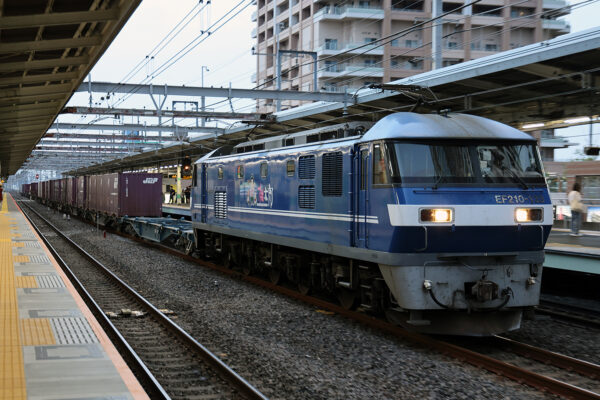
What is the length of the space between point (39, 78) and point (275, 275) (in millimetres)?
8140

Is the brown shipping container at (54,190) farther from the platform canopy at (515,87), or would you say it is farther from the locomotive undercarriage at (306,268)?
the locomotive undercarriage at (306,268)

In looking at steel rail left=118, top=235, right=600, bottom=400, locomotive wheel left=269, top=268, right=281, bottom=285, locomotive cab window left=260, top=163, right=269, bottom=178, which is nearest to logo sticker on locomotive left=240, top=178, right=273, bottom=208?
locomotive cab window left=260, top=163, right=269, bottom=178

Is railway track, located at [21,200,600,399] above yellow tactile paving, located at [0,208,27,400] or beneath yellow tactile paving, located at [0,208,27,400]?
beneath

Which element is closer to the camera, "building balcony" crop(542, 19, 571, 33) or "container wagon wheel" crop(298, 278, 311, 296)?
"container wagon wheel" crop(298, 278, 311, 296)

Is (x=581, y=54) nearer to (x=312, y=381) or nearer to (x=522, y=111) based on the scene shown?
(x=522, y=111)

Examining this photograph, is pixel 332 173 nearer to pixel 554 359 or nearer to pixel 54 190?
pixel 554 359

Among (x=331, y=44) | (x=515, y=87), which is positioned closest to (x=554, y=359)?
(x=515, y=87)

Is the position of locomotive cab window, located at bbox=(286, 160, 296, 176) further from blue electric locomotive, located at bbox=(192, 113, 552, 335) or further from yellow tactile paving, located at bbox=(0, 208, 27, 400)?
yellow tactile paving, located at bbox=(0, 208, 27, 400)

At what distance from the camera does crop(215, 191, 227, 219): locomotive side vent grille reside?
1683cm

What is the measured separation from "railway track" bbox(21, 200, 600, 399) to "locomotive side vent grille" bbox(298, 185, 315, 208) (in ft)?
8.36

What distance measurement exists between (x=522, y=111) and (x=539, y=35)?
5221 cm

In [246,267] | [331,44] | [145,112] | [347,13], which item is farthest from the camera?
[331,44]

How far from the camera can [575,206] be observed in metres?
16.2

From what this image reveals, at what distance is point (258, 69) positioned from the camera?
78562 mm
